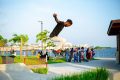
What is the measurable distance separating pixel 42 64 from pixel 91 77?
7399 mm

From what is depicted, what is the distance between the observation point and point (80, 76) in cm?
782

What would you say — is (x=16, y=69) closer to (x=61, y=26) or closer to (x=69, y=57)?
(x=61, y=26)

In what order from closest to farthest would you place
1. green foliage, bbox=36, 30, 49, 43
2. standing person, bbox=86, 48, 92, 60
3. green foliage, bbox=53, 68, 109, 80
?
green foliage, bbox=53, 68, 109, 80 < standing person, bbox=86, 48, 92, 60 < green foliage, bbox=36, 30, 49, 43

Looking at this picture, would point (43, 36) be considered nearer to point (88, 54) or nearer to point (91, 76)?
point (88, 54)

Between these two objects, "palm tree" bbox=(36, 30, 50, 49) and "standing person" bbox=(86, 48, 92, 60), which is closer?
"standing person" bbox=(86, 48, 92, 60)

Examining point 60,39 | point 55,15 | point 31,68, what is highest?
point 55,15

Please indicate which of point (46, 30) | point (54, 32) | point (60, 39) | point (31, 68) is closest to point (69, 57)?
point (60, 39)

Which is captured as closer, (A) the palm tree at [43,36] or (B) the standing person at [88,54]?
(B) the standing person at [88,54]

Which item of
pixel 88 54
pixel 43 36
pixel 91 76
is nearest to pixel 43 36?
pixel 43 36

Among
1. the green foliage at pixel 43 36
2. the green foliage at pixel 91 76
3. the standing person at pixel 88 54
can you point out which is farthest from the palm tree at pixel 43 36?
the green foliage at pixel 91 76

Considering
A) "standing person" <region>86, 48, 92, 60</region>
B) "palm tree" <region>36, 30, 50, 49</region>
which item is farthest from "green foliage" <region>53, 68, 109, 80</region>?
"palm tree" <region>36, 30, 50, 49</region>

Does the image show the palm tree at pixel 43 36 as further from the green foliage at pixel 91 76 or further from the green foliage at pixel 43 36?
the green foliage at pixel 91 76

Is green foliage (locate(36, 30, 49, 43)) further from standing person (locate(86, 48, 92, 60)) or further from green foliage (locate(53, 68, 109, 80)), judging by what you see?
green foliage (locate(53, 68, 109, 80))

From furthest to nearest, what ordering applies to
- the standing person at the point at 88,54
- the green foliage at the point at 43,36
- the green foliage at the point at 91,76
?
the green foliage at the point at 43,36 → the standing person at the point at 88,54 → the green foliage at the point at 91,76
